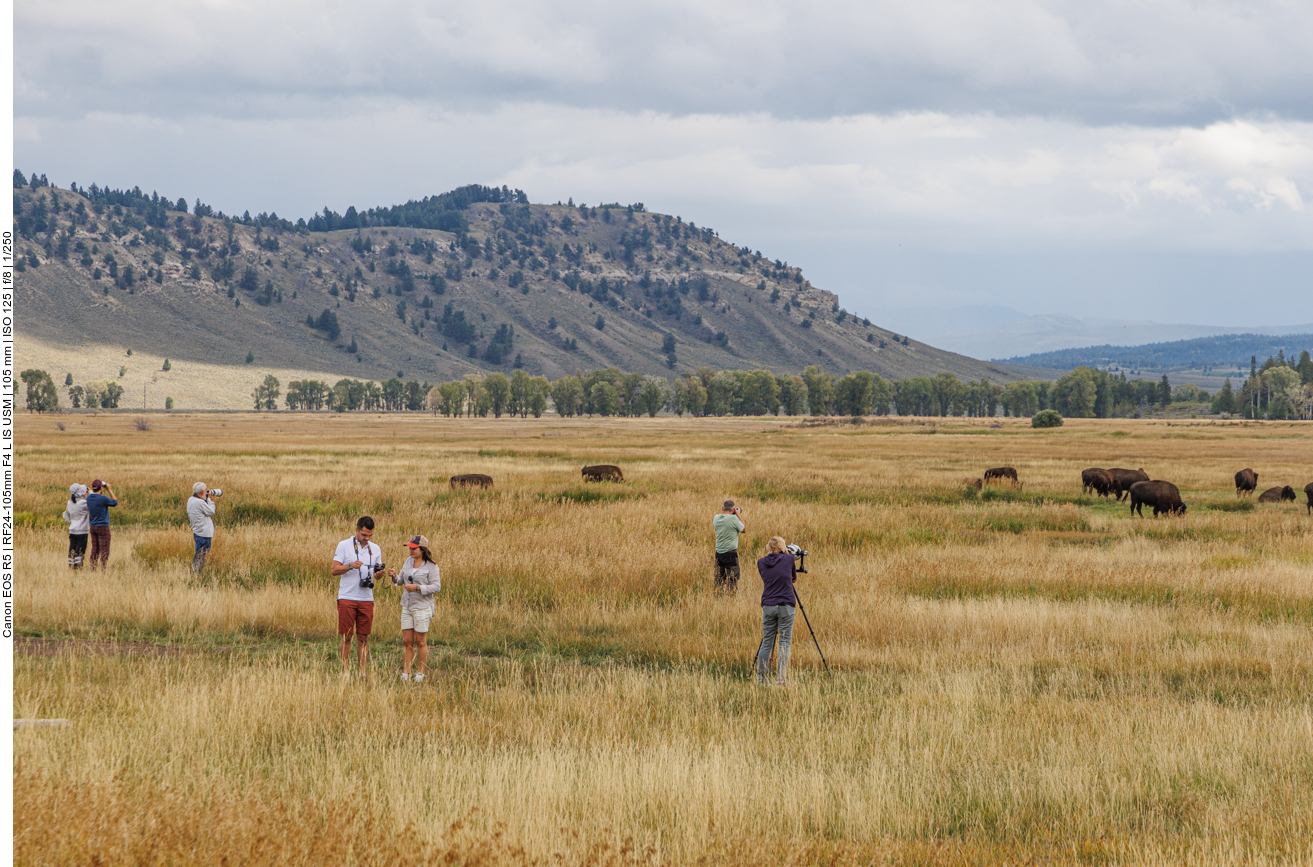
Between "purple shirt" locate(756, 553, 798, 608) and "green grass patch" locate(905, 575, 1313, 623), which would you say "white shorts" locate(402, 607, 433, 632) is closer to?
"purple shirt" locate(756, 553, 798, 608)

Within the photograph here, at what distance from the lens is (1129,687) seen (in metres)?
11.1

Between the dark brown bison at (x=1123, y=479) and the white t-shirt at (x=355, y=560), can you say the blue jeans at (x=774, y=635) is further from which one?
the dark brown bison at (x=1123, y=479)

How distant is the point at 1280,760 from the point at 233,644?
12.5 metres

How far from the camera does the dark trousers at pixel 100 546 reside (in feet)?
56.6

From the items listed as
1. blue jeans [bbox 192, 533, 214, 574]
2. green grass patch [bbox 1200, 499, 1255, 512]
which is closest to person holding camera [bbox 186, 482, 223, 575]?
blue jeans [bbox 192, 533, 214, 574]

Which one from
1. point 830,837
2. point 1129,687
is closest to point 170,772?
point 830,837

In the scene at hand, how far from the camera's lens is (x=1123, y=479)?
34281 mm

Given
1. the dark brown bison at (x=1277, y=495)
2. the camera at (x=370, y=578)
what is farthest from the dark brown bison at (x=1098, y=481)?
the camera at (x=370, y=578)

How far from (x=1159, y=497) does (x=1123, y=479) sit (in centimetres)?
503

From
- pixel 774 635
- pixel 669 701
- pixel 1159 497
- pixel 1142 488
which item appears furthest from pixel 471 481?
pixel 669 701

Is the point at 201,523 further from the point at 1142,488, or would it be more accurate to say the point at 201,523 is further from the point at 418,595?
the point at 1142,488

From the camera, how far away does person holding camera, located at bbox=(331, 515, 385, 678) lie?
Answer: 1115cm

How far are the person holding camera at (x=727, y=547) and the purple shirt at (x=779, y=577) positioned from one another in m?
4.04

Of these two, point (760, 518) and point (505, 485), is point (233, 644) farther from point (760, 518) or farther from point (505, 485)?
point (505, 485)
